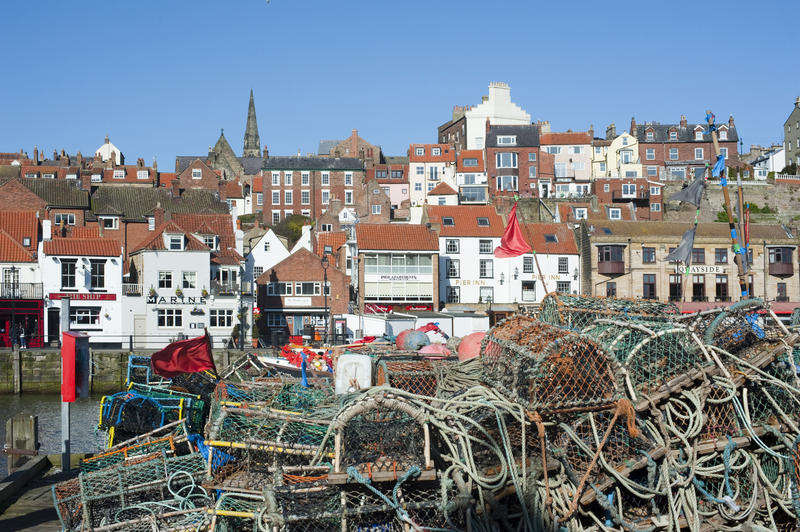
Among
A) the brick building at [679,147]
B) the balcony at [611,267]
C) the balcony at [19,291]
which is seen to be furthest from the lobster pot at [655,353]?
the brick building at [679,147]

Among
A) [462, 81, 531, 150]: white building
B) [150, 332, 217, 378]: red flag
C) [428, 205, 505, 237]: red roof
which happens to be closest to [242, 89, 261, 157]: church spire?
[462, 81, 531, 150]: white building

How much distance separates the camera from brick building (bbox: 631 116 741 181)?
68.0 meters

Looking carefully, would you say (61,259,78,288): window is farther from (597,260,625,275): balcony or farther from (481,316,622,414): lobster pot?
(481,316,622,414): lobster pot

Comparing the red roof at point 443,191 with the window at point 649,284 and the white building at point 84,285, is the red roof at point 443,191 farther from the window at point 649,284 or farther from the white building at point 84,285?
the white building at point 84,285

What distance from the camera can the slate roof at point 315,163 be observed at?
70062 mm

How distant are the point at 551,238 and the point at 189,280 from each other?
21056mm

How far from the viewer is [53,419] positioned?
83.0 ft

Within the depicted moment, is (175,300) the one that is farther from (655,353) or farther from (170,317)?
(655,353)

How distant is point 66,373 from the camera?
12742mm

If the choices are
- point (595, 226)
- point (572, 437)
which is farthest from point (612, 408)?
point (595, 226)

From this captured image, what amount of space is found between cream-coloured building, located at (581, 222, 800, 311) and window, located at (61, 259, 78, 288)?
26745 millimetres

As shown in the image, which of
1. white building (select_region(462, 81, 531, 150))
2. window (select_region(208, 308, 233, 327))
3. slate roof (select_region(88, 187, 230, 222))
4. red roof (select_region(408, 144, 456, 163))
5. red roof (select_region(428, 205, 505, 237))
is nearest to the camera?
window (select_region(208, 308, 233, 327))

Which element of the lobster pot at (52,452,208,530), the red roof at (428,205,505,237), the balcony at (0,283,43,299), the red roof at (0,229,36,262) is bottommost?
the lobster pot at (52,452,208,530)

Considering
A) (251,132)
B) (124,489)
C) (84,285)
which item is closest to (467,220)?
(84,285)
